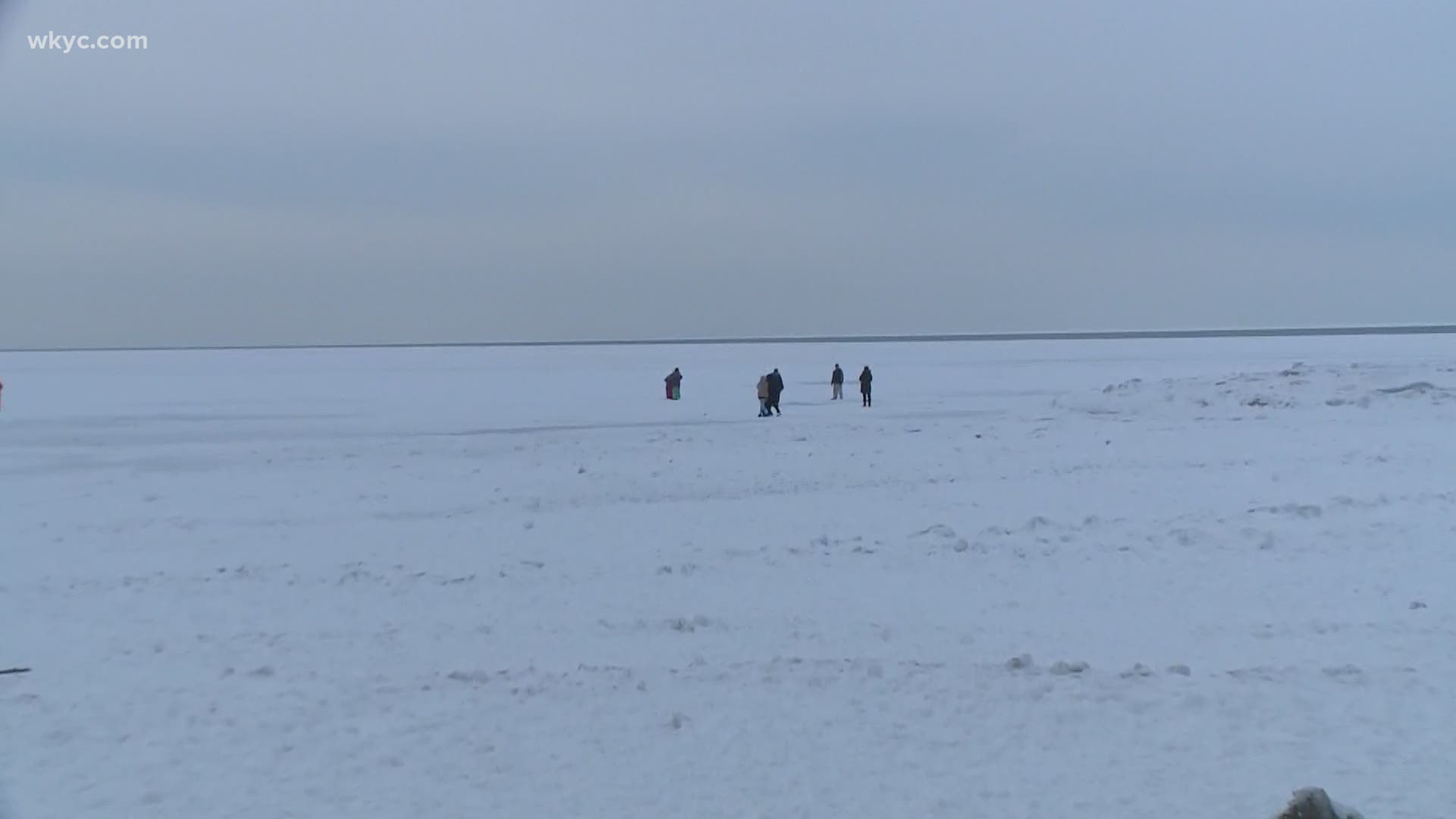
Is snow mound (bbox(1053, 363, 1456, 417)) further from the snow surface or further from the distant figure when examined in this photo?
the distant figure

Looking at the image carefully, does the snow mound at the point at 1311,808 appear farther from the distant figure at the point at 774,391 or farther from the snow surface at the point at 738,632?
the distant figure at the point at 774,391

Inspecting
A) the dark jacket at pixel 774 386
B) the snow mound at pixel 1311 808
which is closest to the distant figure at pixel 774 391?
the dark jacket at pixel 774 386

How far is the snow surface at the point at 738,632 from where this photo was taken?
5.89 metres

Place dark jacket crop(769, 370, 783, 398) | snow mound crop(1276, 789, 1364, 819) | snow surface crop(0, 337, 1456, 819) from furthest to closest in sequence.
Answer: dark jacket crop(769, 370, 783, 398) → snow surface crop(0, 337, 1456, 819) → snow mound crop(1276, 789, 1364, 819)

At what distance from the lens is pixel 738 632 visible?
8406 mm

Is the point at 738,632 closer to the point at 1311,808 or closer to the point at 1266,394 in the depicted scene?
the point at 1311,808

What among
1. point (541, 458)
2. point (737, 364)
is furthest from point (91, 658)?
point (737, 364)

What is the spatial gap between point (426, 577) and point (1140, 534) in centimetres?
648

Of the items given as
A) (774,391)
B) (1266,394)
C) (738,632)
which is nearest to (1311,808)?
(738,632)

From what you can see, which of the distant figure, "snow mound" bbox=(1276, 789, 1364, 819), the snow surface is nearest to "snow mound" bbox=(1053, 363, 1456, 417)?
the snow surface

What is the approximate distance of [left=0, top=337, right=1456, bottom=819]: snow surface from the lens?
19.3ft

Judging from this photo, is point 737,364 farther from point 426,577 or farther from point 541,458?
point 426,577

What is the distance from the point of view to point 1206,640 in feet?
26.1

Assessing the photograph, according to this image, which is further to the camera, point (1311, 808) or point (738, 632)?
point (738, 632)
